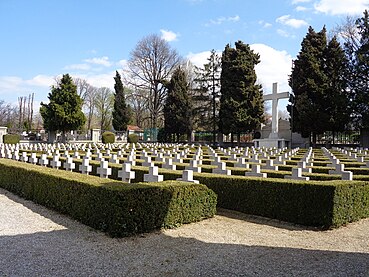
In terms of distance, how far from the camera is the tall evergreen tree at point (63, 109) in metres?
35.8

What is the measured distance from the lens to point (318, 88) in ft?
110

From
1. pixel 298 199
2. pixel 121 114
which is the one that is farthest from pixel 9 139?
pixel 298 199

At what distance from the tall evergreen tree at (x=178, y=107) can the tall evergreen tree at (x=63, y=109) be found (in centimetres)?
1083

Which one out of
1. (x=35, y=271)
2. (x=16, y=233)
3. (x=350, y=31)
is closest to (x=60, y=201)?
(x=16, y=233)

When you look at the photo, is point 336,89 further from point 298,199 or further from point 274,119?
point 298,199

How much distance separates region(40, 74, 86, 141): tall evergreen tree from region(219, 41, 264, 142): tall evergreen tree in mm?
14971

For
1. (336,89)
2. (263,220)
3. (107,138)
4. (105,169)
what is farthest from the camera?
(107,138)

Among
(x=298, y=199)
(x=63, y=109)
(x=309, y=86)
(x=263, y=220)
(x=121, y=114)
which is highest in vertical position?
(x=309, y=86)

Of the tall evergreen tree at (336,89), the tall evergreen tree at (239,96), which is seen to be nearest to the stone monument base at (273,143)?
the tall evergreen tree at (336,89)

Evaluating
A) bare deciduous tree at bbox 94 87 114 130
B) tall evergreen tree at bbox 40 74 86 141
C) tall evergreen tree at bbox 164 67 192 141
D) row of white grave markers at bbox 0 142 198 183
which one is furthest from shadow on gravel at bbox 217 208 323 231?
bare deciduous tree at bbox 94 87 114 130

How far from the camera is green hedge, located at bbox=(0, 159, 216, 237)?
570 cm

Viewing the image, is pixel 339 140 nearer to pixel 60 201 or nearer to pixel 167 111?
pixel 167 111

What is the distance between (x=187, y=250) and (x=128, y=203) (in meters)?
1.23

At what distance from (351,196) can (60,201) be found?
19.0ft
